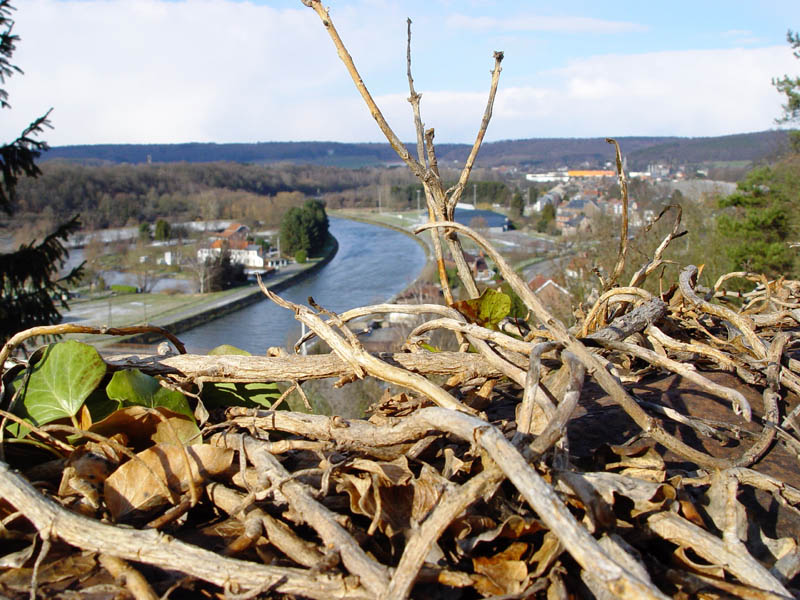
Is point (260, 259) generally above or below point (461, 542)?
below

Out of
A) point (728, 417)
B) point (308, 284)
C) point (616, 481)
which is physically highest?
point (616, 481)

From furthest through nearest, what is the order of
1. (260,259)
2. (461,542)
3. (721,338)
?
(260,259), (721,338), (461,542)

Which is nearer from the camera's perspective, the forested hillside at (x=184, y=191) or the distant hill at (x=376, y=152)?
the forested hillside at (x=184, y=191)

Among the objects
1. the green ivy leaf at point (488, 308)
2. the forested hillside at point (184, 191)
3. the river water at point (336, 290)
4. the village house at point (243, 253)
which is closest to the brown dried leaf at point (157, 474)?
the green ivy leaf at point (488, 308)

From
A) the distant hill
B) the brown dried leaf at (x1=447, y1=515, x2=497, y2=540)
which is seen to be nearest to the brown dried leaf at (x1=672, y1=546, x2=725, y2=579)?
the brown dried leaf at (x1=447, y1=515, x2=497, y2=540)

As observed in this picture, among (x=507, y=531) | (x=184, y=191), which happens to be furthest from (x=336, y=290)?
(x=184, y=191)

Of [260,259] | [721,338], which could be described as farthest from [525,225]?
[721,338]

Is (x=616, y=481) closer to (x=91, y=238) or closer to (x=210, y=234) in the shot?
(x=210, y=234)

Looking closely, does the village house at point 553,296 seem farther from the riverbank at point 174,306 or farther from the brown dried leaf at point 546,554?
the riverbank at point 174,306
